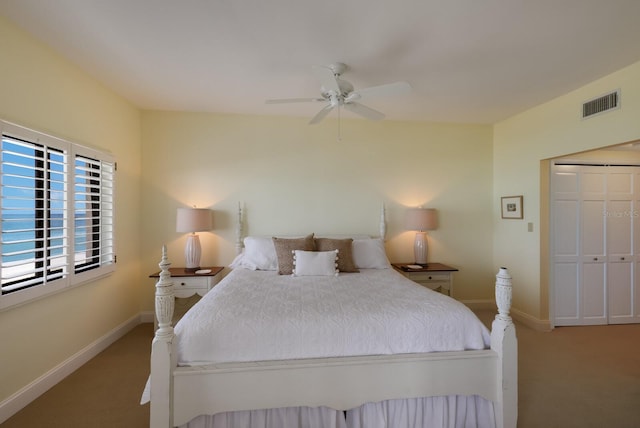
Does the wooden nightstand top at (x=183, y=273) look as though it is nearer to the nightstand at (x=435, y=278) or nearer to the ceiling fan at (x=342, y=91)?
the ceiling fan at (x=342, y=91)

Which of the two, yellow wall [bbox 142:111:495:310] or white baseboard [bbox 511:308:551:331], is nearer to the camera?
white baseboard [bbox 511:308:551:331]

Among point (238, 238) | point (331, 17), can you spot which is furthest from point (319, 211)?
point (331, 17)

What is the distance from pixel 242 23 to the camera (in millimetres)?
1923

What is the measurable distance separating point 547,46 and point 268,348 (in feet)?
9.76

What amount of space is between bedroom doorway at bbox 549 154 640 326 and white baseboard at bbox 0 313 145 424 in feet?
16.7

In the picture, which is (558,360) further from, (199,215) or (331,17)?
(199,215)

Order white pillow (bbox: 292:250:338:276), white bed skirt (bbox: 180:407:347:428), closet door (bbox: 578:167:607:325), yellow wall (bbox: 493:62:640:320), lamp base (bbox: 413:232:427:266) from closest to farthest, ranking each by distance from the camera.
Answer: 1. white bed skirt (bbox: 180:407:347:428)
2. yellow wall (bbox: 493:62:640:320)
3. white pillow (bbox: 292:250:338:276)
4. closet door (bbox: 578:167:607:325)
5. lamp base (bbox: 413:232:427:266)

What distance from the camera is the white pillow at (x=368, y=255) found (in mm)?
3203

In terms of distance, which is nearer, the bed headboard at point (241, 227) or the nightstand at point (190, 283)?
the nightstand at point (190, 283)

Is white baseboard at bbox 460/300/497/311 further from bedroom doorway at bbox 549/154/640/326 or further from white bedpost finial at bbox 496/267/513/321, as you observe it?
white bedpost finial at bbox 496/267/513/321

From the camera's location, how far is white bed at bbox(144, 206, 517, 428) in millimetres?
1547

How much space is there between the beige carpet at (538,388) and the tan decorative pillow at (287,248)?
1497 millimetres

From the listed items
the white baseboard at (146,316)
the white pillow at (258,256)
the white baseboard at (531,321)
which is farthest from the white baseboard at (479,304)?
the white baseboard at (146,316)

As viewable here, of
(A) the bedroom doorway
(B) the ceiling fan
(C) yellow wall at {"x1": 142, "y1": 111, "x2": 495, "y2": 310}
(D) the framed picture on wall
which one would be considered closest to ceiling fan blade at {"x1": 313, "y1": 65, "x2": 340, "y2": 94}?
(B) the ceiling fan
